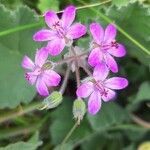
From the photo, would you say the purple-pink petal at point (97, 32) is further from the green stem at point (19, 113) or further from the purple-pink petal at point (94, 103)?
the green stem at point (19, 113)

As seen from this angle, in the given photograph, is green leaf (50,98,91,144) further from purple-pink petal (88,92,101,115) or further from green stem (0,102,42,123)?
purple-pink petal (88,92,101,115)

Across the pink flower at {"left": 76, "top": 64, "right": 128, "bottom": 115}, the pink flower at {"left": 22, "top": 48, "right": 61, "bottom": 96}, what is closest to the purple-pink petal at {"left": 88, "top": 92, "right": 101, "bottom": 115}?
the pink flower at {"left": 76, "top": 64, "right": 128, "bottom": 115}

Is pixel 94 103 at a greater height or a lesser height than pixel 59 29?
lesser

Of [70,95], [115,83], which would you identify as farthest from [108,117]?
[115,83]

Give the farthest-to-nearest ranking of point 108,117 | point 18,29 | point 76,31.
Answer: point 108,117, point 18,29, point 76,31

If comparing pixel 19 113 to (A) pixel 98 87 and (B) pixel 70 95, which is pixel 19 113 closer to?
(B) pixel 70 95

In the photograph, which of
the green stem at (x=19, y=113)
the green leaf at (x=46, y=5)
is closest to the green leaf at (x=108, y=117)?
the green stem at (x=19, y=113)
